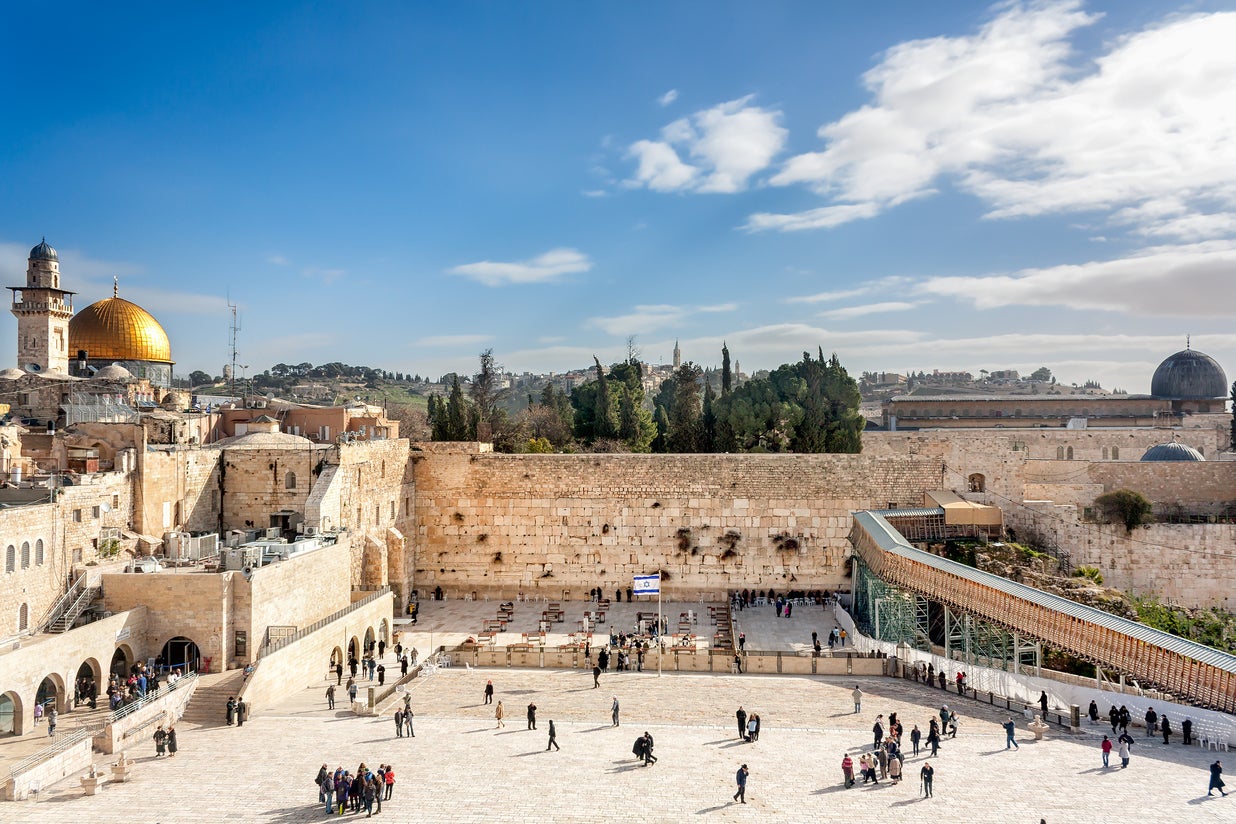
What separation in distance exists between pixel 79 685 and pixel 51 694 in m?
0.69

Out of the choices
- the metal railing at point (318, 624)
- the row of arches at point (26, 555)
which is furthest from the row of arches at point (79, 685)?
the row of arches at point (26, 555)

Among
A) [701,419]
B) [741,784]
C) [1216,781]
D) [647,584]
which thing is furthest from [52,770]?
[701,419]

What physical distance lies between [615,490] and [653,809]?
1687 centimetres

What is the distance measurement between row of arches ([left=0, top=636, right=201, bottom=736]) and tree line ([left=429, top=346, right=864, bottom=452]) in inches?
693

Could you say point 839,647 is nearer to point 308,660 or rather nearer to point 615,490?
point 615,490

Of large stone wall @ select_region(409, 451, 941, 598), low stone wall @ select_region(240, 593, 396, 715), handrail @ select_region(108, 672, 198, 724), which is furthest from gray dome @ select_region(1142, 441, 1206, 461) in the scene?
Result: handrail @ select_region(108, 672, 198, 724)

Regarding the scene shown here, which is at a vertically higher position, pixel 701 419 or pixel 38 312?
pixel 38 312

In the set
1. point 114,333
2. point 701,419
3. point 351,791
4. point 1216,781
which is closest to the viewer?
point 351,791

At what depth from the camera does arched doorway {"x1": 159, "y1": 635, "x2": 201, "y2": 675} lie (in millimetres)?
17328

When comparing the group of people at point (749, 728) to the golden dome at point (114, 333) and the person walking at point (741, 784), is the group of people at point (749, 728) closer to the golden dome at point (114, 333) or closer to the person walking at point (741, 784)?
the person walking at point (741, 784)

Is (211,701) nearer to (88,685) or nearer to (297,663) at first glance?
(297,663)

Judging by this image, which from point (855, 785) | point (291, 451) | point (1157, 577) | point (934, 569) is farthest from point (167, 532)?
point (1157, 577)

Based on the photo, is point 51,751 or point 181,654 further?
point 181,654

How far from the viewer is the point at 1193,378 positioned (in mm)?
44062
